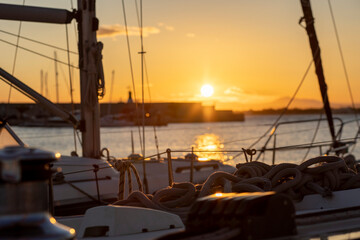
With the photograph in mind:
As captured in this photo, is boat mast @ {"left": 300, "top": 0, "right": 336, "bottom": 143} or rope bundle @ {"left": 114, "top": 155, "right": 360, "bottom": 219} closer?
rope bundle @ {"left": 114, "top": 155, "right": 360, "bottom": 219}

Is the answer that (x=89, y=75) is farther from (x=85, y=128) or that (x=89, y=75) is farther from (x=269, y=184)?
(x=269, y=184)

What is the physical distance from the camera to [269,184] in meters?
4.66

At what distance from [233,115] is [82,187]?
15009cm

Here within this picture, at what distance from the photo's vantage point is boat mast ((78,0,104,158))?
35.9 ft

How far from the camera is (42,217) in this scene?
85.8 inches

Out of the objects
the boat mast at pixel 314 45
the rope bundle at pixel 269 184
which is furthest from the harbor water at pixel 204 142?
the rope bundle at pixel 269 184

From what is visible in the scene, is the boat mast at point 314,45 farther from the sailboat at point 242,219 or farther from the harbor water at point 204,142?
the sailboat at point 242,219

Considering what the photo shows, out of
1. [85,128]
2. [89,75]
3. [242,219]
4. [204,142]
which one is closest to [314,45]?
[89,75]

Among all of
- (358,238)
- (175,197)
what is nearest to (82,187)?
(175,197)

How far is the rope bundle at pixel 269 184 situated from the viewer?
4.58m

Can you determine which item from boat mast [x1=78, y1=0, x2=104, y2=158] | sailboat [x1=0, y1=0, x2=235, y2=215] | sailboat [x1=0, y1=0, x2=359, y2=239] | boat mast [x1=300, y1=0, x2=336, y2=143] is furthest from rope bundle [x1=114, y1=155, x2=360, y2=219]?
boat mast [x1=300, y1=0, x2=336, y2=143]

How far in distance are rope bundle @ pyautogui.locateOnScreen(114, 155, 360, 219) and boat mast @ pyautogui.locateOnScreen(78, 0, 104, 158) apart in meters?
6.35

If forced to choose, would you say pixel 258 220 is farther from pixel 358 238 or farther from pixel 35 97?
pixel 35 97

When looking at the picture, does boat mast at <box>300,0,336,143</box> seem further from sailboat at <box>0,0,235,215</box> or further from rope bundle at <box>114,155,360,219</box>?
rope bundle at <box>114,155,360,219</box>
